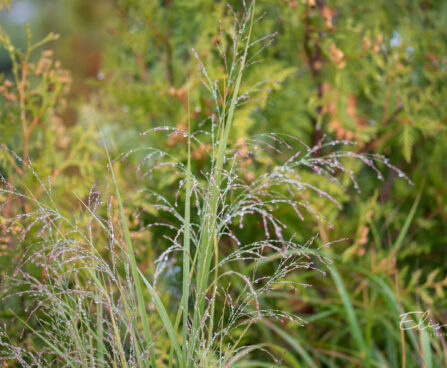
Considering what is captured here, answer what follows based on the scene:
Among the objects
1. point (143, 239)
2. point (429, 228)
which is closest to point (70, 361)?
point (143, 239)

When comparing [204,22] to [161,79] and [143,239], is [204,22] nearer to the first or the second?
[161,79]

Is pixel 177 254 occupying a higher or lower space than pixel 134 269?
lower

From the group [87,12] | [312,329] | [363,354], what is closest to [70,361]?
[363,354]

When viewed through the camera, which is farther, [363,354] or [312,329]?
[312,329]

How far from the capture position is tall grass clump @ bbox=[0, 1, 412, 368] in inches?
39.7

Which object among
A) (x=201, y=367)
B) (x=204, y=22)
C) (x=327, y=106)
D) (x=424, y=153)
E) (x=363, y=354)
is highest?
(x=204, y=22)

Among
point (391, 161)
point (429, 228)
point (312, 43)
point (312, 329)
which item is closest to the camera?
point (312, 43)

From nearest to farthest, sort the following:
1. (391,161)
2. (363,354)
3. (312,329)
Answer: (363,354)
(312,329)
(391,161)

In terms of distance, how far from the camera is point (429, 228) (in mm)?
2479

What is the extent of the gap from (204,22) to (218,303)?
1130mm

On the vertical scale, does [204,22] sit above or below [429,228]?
above

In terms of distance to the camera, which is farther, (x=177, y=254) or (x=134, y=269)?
(x=177, y=254)

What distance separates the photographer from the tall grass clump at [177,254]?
3.31 feet

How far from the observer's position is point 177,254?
1756 mm
